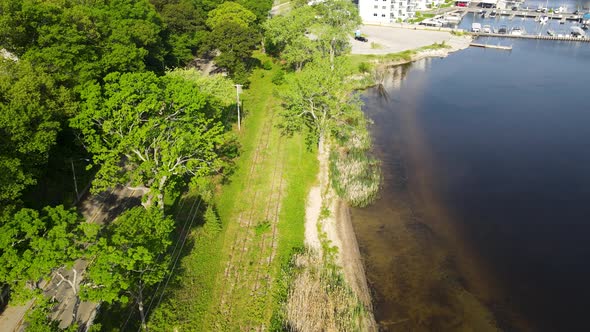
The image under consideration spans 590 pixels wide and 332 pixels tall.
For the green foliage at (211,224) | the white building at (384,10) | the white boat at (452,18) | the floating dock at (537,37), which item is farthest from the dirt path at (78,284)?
the white boat at (452,18)

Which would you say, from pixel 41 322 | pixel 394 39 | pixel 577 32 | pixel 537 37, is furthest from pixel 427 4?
pixel 41 322

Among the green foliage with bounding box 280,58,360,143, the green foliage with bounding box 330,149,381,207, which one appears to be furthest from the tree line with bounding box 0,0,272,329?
the green foliage with bounding box 330,149,381,207

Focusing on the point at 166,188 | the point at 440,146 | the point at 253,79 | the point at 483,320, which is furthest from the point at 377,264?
the point at 253,79

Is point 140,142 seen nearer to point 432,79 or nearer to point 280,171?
point 280,171

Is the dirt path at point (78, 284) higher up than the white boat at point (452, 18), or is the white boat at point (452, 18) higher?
the white boat at point (452, 18)

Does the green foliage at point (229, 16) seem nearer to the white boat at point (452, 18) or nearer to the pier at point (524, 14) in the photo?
the white boat at point (452, 18)
